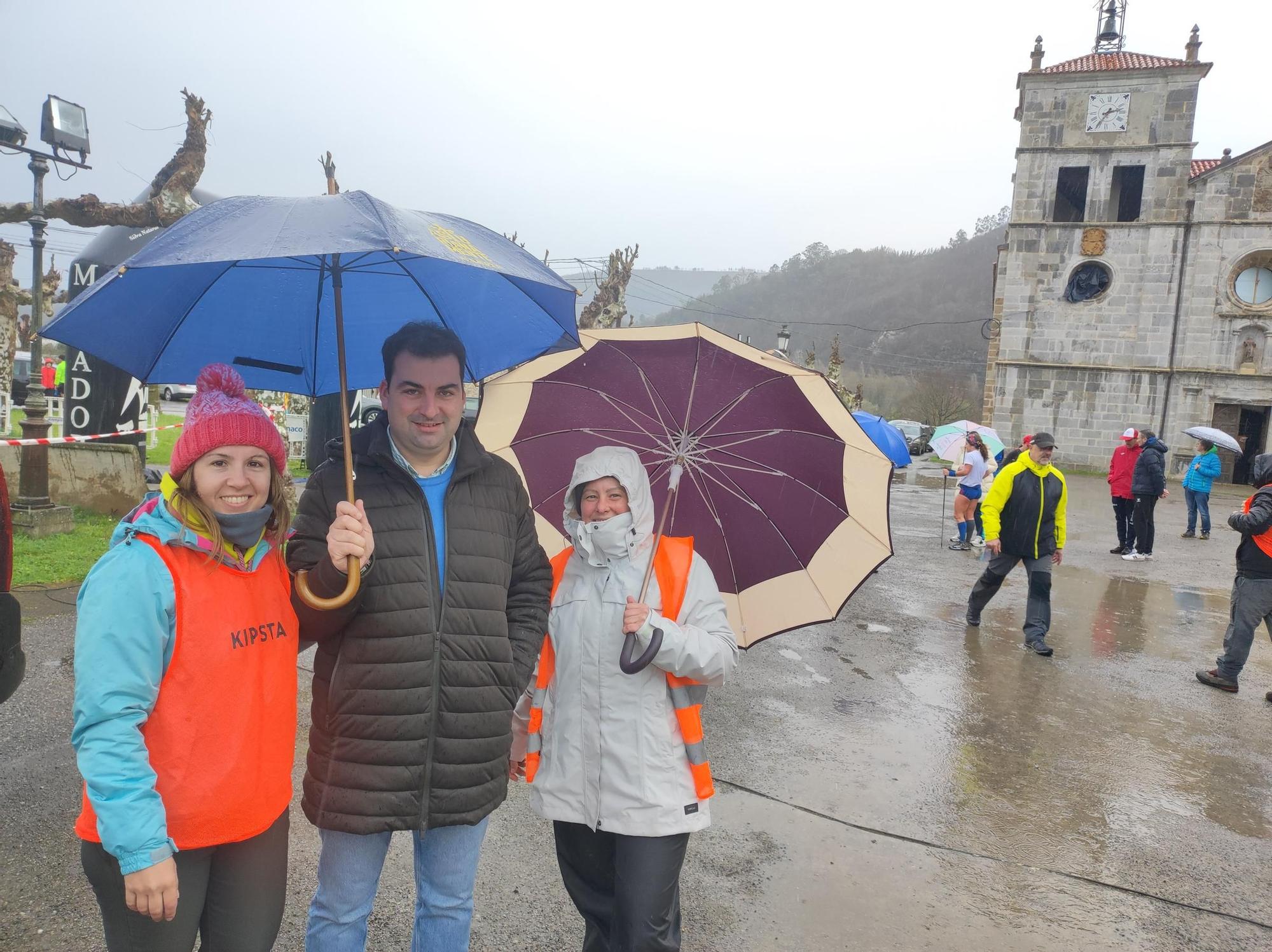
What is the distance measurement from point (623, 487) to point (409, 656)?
2.43 feet

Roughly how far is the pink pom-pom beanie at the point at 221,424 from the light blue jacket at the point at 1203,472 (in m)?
14.1

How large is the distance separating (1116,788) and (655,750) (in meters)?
3.36

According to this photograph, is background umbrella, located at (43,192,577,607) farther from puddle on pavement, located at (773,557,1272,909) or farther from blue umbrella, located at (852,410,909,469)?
blue umbrella, located at (852,410,909,469)

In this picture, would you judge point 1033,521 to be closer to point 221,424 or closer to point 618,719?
point 618,719

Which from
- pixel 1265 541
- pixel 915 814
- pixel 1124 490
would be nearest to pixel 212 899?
pixel 915 814

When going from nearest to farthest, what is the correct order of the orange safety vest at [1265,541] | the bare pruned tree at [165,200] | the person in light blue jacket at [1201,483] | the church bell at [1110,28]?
1. the orange safety vest at [1265,541]
2. the bare pruned tree at [165,200]
3. the person in light blue jacket at [1201,483]
4. the church bell at [1110,28]

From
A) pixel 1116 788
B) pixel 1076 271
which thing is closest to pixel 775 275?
pixel 1076 271

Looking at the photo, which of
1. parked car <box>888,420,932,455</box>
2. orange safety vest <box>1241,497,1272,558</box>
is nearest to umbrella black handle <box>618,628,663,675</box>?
orange safety vest <box>1241,497,1272,558</box>

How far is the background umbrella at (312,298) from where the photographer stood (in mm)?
1753

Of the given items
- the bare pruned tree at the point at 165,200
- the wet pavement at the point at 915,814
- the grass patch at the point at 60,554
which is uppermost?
the bare pruned tree at the point at 165,200

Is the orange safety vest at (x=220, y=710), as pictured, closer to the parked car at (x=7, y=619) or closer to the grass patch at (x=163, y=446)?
the parked car at (x=7, y=619)

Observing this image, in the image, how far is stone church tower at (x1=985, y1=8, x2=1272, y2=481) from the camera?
83.9 ft

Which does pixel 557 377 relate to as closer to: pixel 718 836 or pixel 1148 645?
pixel 718 836

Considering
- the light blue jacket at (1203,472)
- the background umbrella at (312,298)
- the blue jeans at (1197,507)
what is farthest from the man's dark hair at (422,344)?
the blue jeans at (1197,507)
